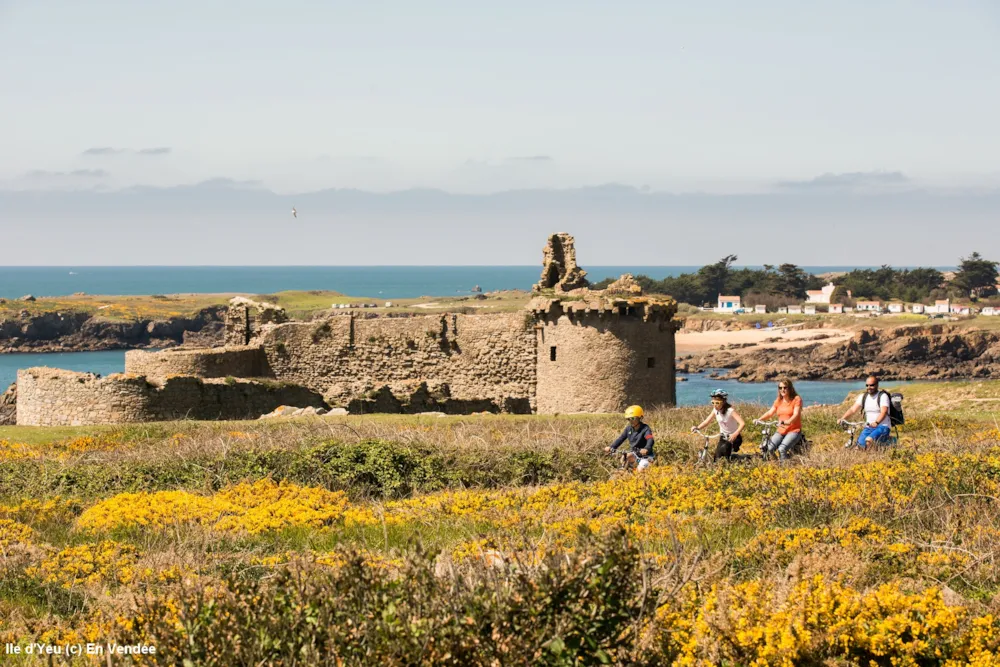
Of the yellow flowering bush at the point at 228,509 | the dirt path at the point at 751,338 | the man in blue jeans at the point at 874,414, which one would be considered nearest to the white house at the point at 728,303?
the dirt path at the point at 751,338

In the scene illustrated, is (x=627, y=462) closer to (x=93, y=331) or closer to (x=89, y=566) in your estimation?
(x=89, y=566)

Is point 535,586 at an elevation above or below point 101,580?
above

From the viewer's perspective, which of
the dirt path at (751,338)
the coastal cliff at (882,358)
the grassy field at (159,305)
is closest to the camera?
the coastal cliff at (882,358)

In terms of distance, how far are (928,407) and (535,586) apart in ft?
82.3

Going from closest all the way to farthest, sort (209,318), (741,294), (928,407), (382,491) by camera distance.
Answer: (382,491) → (928,407) → (209,318) → (741,294)

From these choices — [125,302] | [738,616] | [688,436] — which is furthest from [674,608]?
[125,302]

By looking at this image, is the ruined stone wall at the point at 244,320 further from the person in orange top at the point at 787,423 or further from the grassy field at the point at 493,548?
the person in orange top at the point at 787,423

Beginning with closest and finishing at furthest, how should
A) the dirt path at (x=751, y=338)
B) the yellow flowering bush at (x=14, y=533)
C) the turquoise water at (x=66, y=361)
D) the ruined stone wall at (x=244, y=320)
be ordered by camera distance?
the yellow flowering bush at (x=14, y=533), the ruined stone wall at (x=244, y=320), the turquoise water at (x=66, y=361), the dirt path at (x=751, y=338)

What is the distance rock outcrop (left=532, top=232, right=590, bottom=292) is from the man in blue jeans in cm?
1163

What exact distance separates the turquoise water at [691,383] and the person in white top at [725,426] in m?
39.0

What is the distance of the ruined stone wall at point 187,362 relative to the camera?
27.9m

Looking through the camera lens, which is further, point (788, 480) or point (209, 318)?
point (209, 318)

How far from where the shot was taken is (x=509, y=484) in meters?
15.8

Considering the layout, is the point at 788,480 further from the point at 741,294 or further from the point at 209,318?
the point at 741,294
